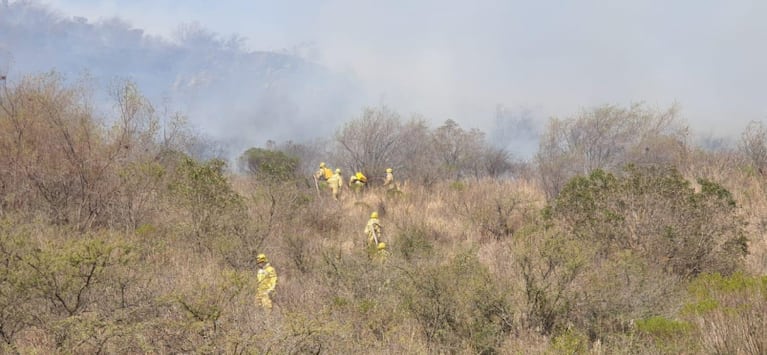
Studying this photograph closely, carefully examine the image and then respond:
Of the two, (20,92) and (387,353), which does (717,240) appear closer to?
(387,353)

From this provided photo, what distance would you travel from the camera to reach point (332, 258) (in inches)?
241

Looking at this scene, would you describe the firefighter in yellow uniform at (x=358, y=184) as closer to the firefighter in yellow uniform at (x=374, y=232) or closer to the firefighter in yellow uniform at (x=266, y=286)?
the firefighter in yellow uniform at (x=374, y=232)

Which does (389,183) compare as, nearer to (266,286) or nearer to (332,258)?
(332,258)

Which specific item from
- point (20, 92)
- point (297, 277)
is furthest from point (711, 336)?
point (20, 92)

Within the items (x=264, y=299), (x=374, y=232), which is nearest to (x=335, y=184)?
(x=374, y=232)

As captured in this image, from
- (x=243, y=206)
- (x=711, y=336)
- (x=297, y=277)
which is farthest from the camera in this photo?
(x=243, y=206)

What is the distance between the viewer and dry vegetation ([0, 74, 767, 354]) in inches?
143

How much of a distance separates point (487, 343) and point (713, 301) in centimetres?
198

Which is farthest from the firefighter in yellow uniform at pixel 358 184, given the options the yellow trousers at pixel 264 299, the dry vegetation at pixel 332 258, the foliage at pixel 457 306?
the foliage at pixel 457 306

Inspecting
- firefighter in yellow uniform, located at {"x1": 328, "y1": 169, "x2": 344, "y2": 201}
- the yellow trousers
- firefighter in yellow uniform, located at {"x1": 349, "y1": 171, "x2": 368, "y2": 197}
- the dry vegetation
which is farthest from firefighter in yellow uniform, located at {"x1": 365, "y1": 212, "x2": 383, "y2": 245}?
firefighter in yellow uniform, located at {"x1": 349, "y1": 171, "x2": 368, "y2": 197}

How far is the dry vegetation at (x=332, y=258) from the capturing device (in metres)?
3.63

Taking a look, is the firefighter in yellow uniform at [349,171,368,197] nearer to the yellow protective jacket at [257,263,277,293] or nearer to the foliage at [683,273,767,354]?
the yellow protective jacket at [257,263,277,293]

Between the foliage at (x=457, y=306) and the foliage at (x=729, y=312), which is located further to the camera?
the foliage at (x=457, y=306)

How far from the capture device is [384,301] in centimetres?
479
